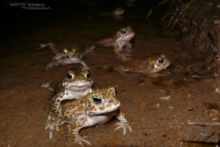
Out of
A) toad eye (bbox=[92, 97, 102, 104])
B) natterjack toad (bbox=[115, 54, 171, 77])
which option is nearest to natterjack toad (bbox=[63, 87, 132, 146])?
toad eye (bbox=[92, 97, 102, 104])

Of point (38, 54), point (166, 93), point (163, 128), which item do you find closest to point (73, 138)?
point (163, 128)

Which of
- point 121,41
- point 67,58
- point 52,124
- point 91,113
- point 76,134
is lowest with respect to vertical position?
point 76,134

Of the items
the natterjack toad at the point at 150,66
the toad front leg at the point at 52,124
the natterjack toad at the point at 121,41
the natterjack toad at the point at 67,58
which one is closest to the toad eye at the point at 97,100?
the toad front leg at the point at 52,124

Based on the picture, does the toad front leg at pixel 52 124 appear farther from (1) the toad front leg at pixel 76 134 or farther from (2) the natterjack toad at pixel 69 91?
(1) the toad front leg at pixel 76 134

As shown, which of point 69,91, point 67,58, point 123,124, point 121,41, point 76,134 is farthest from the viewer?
point 121,41

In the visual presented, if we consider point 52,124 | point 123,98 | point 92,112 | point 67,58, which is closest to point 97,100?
point 92,112

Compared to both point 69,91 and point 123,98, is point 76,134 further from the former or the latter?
point 123,98

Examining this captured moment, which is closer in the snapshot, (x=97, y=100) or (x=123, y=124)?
(x=97, y=100)

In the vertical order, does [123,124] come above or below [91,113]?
below

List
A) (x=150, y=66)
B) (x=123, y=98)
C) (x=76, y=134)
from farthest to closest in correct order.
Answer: (x=150, y=66) < (x=123, y=98) < (x=76, y=134)

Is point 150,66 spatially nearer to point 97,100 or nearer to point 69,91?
point 69,91
